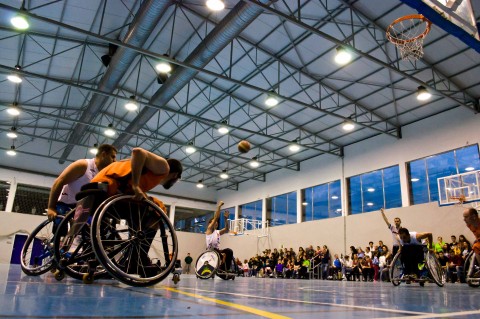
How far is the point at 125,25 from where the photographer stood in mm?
11719

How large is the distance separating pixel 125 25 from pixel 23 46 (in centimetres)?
379

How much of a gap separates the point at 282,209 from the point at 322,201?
3083 mm

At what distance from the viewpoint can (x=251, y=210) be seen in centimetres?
2397

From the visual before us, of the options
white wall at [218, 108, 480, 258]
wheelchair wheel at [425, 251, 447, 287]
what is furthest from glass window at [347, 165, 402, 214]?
wheelchair wheel at [425, 251, 447, 287]

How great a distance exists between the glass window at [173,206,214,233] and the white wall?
17.2 feet

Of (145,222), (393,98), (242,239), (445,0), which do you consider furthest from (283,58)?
(242,239)

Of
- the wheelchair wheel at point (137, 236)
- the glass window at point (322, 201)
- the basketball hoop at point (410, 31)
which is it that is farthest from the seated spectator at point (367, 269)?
the wheelchair wheel at point (137, 236)

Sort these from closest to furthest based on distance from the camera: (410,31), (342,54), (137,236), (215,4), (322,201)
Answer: (137,236)
(215,4)
(342,54)
(410,31)
(322,201)

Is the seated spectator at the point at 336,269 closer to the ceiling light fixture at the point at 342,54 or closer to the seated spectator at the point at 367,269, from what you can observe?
the seated spectator at the point at 367,269

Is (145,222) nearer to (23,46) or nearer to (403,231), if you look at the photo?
(403,231)

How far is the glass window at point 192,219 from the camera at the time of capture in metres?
27.0

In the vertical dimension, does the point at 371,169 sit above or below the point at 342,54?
below

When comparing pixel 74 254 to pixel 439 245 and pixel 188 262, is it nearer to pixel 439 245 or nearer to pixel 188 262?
pixel 439 245

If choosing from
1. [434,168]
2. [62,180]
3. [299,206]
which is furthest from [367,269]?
[62,180]
